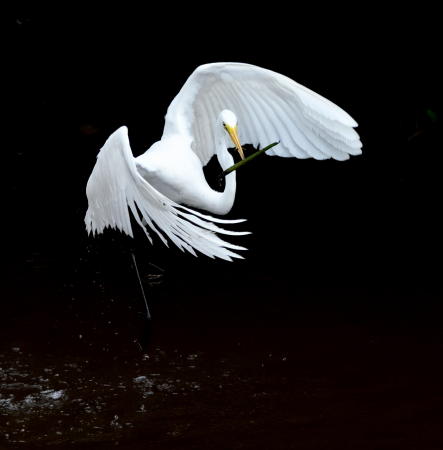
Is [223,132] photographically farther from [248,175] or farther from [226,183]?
[248,175]

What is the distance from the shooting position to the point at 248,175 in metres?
6.51

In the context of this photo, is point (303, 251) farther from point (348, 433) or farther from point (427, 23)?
point (348, 433)

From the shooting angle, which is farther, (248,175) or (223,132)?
(248,175)

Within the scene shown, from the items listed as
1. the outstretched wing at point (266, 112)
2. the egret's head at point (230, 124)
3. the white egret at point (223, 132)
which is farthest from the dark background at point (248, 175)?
the egret's head at point (230, 124)

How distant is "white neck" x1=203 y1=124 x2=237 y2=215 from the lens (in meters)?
3.93

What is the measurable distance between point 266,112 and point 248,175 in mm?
2363

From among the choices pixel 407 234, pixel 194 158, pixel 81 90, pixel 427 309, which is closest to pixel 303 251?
pixel 407 234

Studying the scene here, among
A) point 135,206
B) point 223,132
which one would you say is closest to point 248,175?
point 223,132

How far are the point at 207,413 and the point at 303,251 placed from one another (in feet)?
6.23

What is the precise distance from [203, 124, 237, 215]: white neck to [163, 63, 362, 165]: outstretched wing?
25cm

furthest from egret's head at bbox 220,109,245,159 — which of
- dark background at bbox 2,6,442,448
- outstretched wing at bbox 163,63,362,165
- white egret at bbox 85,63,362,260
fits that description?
dark background at bbox 2,6,442,448

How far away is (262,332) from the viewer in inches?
176

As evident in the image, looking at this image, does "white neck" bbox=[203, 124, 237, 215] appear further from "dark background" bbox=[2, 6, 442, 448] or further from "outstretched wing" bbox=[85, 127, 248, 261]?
"dark background" bbox=[2, 6, 442, 448]

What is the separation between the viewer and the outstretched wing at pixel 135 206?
3.32 m
